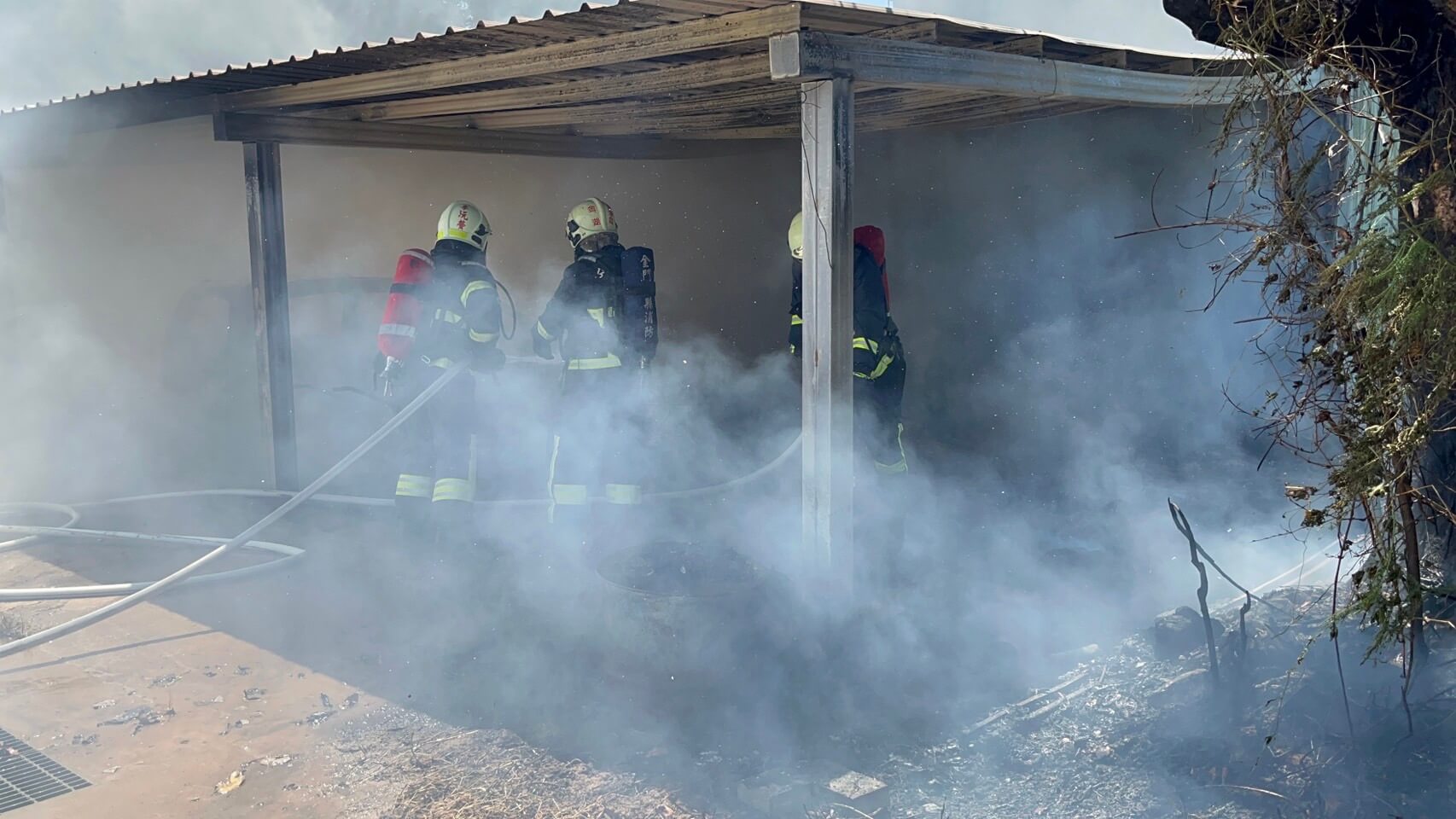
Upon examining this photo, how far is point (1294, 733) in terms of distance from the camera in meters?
3.81

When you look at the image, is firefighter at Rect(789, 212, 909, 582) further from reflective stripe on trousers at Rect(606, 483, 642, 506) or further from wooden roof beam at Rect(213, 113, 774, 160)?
wooden roof beam at Rect(213, 113, 774, 160)

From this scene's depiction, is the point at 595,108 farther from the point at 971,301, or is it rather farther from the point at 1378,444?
the point at 1378,444

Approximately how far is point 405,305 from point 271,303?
1719mm

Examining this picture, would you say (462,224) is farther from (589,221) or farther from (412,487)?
(412,487)

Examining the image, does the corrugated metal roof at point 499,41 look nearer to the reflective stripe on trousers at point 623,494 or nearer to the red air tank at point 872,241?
the red air tank at point 872,241

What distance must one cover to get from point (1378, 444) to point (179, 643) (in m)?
5.36

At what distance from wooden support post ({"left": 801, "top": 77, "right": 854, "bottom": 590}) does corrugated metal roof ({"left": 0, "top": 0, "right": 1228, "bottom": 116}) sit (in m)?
0.53

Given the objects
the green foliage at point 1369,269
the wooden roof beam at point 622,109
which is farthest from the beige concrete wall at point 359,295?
the green foliage at point 1369,269

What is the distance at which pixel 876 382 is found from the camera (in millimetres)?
6285

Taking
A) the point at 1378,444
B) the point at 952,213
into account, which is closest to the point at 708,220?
the point at 952,213

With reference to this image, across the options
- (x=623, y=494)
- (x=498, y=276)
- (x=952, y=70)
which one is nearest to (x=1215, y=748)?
(x=952, y=70)

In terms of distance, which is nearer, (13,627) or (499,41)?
(499,41)

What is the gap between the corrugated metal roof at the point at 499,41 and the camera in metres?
4.22

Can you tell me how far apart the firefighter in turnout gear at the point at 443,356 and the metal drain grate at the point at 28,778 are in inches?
109
